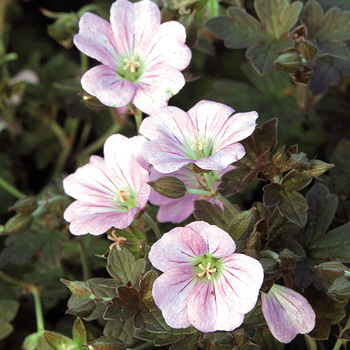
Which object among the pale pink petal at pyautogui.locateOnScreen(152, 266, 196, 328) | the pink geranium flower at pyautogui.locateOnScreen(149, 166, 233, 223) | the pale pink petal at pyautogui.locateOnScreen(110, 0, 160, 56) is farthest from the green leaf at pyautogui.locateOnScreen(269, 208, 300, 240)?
the pale pink petal at pyautogui.locateOnScreen(110, 0, 160, 56)

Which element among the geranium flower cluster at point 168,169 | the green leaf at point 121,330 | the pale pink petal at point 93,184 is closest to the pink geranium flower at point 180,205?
the geranium flower cluster at point 168,169

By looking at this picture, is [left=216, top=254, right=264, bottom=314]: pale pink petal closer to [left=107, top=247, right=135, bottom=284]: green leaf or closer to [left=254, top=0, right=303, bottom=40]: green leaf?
[left=107, top=247, right=135, bottom=284]: green leaf

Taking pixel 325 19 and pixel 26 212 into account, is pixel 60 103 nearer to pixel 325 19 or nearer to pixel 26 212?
pixel 26 212

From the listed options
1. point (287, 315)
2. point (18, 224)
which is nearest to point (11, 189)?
point (18, 224)

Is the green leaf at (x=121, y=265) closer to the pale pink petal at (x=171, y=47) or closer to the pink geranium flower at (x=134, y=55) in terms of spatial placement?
the pink geranium flower at (x=134, y=55)

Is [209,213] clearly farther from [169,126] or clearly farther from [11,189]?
[11,189]
